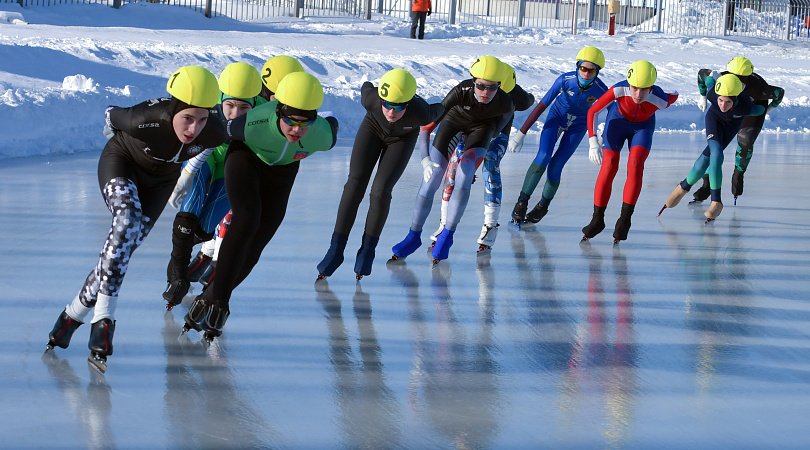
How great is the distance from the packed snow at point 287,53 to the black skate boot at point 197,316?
231 inches

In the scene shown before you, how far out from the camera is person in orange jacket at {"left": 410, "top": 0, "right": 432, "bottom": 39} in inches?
768

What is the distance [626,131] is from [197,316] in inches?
154

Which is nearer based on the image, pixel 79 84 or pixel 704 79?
pixel 704 79

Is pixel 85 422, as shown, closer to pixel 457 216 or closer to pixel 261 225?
pixel 261 225

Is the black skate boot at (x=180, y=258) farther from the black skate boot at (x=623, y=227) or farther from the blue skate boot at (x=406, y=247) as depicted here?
the black skate boot at (x=623, y=227)

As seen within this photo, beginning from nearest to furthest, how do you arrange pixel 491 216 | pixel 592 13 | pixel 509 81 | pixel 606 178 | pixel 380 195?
pixel 380 195
pixel 509 81
pixel 491 216
pixel 606 178
pixel 592 13

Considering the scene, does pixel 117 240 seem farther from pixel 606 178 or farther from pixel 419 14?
pixel 419 14

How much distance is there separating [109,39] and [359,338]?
12.2 metres

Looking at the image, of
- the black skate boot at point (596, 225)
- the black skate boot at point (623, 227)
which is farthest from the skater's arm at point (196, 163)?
the black skate boot at point (623, 227)

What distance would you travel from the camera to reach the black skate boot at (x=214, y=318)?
11.8ft

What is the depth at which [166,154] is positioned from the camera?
11.4 ft

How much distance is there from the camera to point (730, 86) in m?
7.15

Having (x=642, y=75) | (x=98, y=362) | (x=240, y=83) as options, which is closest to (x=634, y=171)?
(x=642, y=75)

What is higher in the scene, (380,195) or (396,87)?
(396,87)
